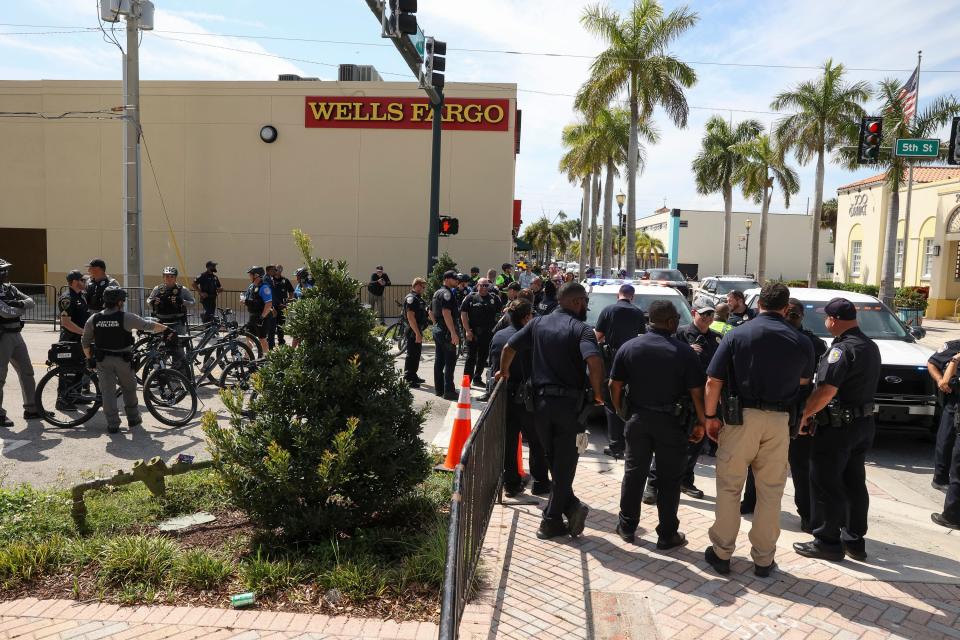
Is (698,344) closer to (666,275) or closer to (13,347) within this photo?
(13,347)

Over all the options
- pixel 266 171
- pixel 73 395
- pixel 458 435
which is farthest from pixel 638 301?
pixel 266 171

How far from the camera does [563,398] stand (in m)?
4.97

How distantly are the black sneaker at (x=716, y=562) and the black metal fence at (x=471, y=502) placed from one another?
152 cm

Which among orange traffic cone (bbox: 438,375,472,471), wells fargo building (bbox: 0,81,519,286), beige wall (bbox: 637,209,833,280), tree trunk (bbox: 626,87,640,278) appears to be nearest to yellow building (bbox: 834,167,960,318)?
tree trunk (bbox: 626,87,640,278)

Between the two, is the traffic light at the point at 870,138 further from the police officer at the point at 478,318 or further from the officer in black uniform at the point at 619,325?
the officer in black uniform at the point at 619,325

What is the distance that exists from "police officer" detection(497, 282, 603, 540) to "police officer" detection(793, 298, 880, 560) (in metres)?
1.52

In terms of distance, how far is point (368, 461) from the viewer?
447 centimetres

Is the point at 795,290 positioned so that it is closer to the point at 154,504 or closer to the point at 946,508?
the point at 946,508

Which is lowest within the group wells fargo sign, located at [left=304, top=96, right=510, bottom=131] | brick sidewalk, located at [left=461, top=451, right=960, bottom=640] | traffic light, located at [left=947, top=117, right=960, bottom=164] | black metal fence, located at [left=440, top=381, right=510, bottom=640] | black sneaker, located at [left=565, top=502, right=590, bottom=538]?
brick sidewalk, located at [left=461, top=451, right=960, bottom=640]

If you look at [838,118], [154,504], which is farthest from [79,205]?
[838,118]

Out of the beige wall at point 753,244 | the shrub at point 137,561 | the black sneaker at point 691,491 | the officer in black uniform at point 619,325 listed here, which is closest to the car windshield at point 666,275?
the officer in black uniform at point 619,325

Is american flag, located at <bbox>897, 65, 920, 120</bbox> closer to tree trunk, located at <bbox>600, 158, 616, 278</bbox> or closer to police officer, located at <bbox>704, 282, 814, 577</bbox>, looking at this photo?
tree trunk, located at <bbox>600, 158, 616, 278</bbox>

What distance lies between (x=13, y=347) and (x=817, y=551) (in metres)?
8.78

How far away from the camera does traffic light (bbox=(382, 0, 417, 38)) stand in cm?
996
